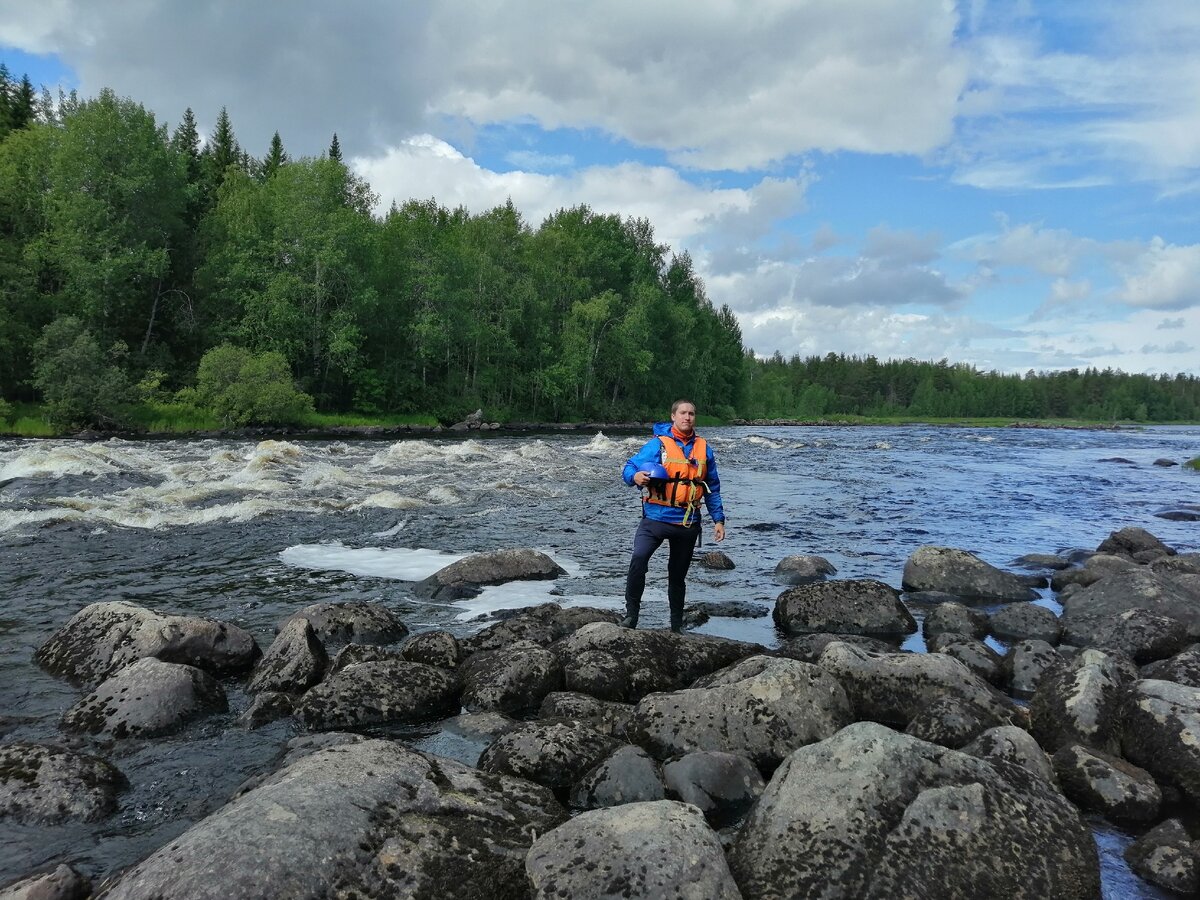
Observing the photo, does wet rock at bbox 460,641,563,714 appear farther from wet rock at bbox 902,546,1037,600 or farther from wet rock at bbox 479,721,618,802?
wet rock at bbox 902,546,1037,600

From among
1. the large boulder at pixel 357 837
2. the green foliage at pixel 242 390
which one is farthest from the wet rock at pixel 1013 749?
the green foliage at pixel 242 390

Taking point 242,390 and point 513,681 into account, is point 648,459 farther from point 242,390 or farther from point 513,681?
point 242,390

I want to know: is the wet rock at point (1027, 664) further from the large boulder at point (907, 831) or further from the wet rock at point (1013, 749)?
the large boulder at point (907, 831)

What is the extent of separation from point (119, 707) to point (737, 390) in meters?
111

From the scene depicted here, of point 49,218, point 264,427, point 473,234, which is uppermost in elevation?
point 473,234

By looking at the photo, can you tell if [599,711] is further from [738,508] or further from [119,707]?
[738,508]

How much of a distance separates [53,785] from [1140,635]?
11.2 metres

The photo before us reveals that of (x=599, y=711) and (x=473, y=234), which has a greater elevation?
(x=473, y=234)

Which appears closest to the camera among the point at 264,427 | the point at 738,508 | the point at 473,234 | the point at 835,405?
the point at 738,508

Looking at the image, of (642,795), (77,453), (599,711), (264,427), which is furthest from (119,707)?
(264,427)

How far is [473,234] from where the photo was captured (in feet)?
236

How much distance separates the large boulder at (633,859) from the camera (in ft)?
13.5

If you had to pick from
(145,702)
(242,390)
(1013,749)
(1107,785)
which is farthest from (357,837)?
(242,390)

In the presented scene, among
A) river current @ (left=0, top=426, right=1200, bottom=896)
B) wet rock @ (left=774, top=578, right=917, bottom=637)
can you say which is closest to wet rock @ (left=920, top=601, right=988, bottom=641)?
wet rock @ (left=774, top=578, right=917, bottom=637)
